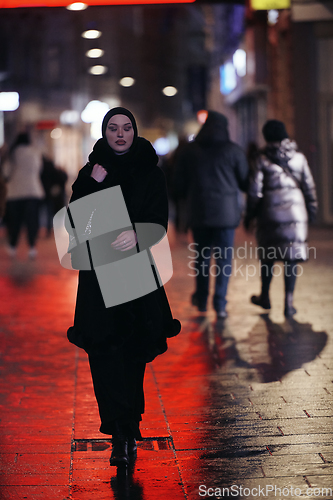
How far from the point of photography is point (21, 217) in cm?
1408

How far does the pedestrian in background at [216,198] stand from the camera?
26.3 ft

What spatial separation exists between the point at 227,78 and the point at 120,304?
86.9 feet

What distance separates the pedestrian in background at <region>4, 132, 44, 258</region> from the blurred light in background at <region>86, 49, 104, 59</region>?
17800 mm

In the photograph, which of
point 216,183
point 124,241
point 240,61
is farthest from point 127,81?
point 124,241

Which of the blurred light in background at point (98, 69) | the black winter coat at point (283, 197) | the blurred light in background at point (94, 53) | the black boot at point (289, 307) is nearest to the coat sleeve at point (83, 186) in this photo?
the black winter coat at point (283, 197)

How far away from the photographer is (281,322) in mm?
7609

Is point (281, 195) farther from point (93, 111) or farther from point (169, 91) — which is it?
point (169, 91)

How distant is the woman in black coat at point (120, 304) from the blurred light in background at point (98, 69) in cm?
3061

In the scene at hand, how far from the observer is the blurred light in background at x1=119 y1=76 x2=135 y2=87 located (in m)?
37.7

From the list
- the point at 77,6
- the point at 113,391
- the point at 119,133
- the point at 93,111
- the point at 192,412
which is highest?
the point at 77,6

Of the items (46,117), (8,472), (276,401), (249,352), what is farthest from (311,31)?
(46,117)

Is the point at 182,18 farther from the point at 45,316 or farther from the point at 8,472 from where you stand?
the point at 8,472

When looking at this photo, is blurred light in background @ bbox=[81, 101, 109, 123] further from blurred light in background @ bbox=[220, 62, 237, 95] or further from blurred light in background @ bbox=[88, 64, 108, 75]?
blurred light in background @ bbox=[220, 62, 237, 95]

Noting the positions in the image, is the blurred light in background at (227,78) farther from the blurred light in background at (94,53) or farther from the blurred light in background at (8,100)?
the blurred light in background at (8,100)
